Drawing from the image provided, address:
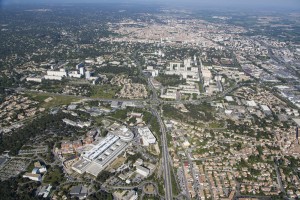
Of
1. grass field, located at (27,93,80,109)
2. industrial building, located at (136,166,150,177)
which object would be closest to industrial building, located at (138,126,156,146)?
industrial building, located at (136,166,150,177)

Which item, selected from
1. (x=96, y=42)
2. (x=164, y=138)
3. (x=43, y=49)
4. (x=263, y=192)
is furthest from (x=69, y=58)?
(x=263, y=192)

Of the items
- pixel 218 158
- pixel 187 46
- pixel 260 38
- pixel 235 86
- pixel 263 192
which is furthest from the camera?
pixel 260 38

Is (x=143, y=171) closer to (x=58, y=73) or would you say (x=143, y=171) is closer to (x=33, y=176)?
(x=33, y=176)

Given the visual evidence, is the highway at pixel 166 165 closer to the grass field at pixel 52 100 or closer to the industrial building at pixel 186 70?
the grass field at pixel 52 100

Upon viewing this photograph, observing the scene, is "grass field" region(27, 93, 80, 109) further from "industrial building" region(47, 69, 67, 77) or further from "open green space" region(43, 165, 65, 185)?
"open green space" region(43, 165, 65, 185)

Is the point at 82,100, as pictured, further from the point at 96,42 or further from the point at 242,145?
the point at 96,42

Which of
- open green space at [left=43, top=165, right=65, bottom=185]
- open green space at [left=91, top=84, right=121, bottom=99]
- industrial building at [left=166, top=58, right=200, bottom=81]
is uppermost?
industrial building at [left=166, top=58, right=200, bottom=81]
